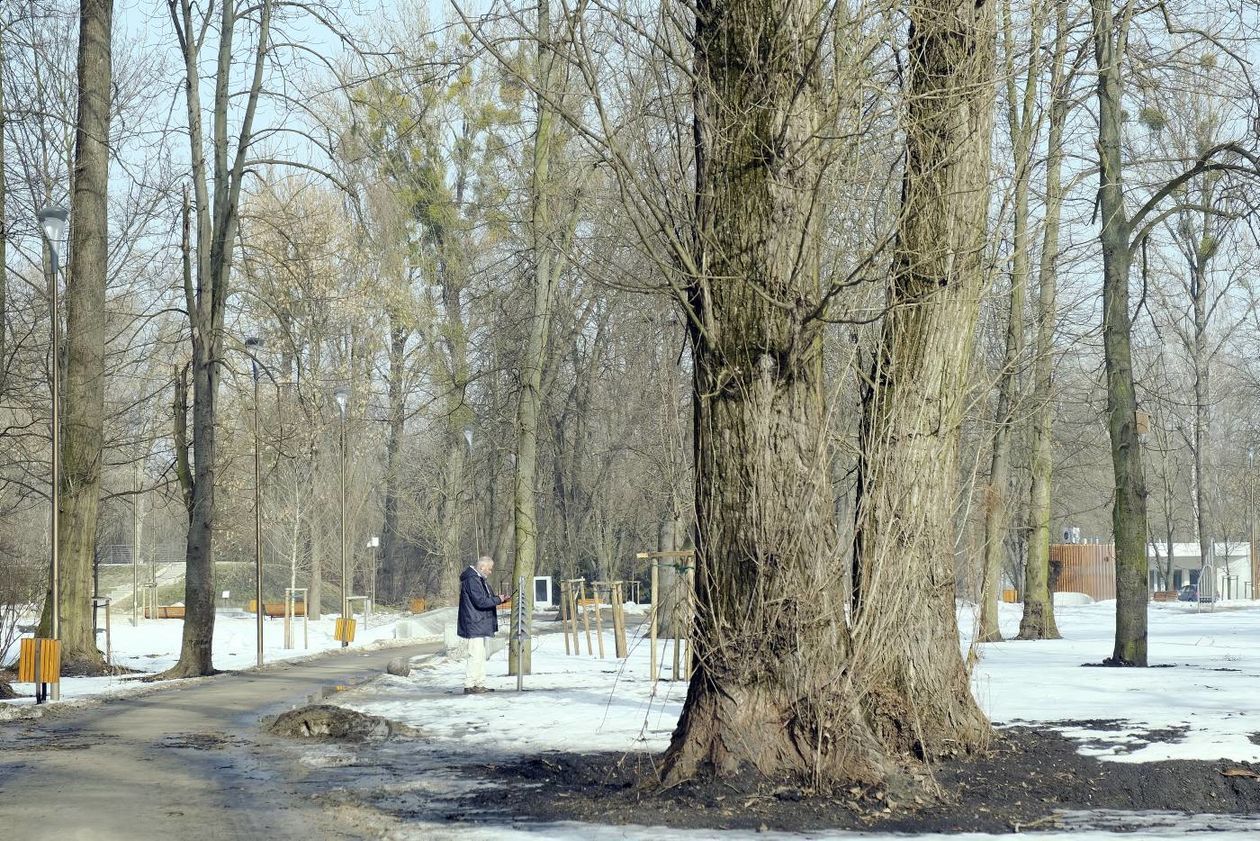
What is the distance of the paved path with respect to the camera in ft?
25.4

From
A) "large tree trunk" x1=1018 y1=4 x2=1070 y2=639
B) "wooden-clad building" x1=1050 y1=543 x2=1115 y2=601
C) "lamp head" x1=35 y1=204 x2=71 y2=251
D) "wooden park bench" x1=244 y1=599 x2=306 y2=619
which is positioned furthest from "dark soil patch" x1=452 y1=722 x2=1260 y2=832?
"wooden-clad building" x1=1050 y1=543 x2=1115 y2=601

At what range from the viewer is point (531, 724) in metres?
12.6

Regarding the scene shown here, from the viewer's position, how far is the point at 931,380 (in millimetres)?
9562

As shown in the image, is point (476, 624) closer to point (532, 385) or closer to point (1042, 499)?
point (532, 385)

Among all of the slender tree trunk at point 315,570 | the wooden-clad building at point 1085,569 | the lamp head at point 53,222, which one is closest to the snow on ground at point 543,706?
the lamp head at point 53,222

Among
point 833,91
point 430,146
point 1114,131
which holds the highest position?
point 430,146

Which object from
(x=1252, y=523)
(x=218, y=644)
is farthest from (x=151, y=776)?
(x=1252, y=523)

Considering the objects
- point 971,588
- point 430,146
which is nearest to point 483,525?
point 430,146

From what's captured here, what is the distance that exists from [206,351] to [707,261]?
50.7ft

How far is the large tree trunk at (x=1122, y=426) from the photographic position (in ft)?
51.9

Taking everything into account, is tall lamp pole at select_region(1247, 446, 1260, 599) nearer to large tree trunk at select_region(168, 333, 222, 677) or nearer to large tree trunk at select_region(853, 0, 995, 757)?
large tree trunk at select_region(168, 333, 222, 677)

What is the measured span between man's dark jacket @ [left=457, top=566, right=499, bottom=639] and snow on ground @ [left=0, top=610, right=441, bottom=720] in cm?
476

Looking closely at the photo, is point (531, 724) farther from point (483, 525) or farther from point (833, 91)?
point (483, 525)

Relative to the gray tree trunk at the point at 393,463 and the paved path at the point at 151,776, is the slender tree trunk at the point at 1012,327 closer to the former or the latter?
the paved path at the point at 151,776
